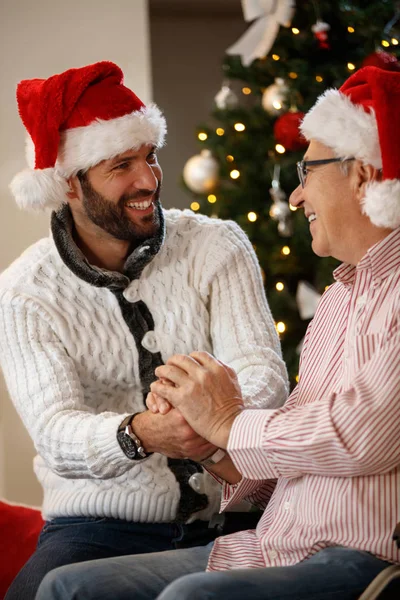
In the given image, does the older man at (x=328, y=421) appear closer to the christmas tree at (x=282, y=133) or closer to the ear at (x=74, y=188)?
the ear at (x=74, y=188)

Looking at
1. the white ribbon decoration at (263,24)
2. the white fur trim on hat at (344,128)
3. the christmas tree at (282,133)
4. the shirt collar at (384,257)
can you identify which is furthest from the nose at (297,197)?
the white ribbon decoration at (263,24)

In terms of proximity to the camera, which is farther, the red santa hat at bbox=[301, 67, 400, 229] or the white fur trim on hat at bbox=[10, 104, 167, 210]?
the white fur trim on hat at bbox=[10, 104, 167, 210]

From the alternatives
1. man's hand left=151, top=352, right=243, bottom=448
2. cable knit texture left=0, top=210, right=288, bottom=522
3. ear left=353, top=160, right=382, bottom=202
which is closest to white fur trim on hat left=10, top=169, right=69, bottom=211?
cable knit texture left=0, top=210, right=288, bottom=522

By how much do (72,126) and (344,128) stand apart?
2.77 feet

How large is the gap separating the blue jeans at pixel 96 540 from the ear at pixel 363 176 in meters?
0.95

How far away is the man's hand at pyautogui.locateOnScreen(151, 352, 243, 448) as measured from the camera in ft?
5.65

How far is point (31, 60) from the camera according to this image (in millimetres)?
3365

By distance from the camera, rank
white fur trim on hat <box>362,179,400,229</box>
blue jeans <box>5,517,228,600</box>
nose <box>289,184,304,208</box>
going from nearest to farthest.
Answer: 1. white fur trim on hat <box>362,179,400,229</box>
2. nose <box>289,184,304,208</box>
3. blue jeans <box>5,517,228,600</box>

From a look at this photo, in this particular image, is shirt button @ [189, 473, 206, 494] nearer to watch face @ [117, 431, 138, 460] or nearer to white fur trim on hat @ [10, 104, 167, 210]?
watch face @ [117, 431, 138, 460]

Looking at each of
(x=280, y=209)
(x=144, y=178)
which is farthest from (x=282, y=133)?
(x=144, y=178)

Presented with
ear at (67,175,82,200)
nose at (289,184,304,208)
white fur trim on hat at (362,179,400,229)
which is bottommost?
ear at (67,175,82,200)

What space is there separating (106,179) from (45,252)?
0.25 metres

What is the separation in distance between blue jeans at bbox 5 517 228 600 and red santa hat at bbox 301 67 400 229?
94 cm

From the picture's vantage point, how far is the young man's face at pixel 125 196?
222 centimetres
